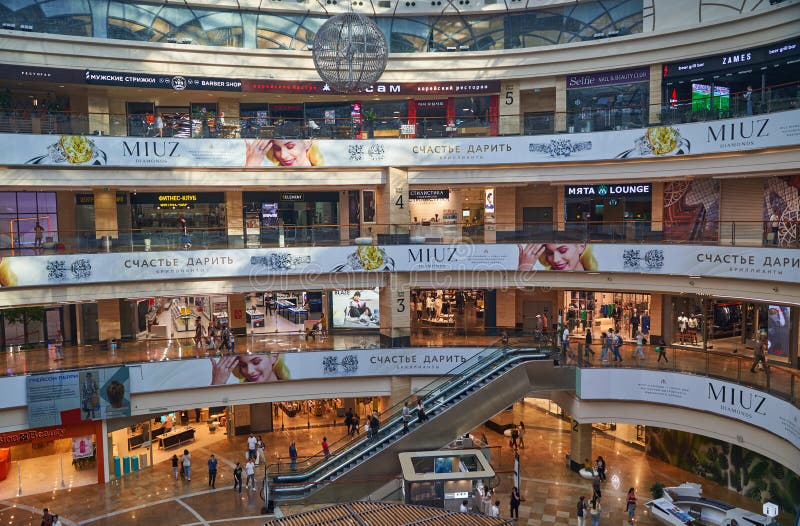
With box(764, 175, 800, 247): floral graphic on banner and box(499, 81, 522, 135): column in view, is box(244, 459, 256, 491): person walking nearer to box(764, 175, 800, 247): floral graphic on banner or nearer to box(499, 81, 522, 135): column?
box(499, 81, 522, 135): column

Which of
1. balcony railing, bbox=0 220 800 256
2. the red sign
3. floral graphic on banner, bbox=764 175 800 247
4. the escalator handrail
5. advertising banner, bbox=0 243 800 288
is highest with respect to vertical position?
the red sign

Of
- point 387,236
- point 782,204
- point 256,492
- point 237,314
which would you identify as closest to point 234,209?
point 237,314

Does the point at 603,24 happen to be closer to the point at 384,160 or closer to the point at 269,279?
the point at 384,160

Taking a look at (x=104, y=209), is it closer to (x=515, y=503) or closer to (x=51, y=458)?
(x=51, y=458)

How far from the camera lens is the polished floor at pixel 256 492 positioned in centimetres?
2097

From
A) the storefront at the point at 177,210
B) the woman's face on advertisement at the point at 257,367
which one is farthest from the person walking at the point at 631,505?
the storefront at the point at 177,210

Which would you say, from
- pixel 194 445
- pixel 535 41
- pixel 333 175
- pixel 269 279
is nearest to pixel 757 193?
pixel 535 41

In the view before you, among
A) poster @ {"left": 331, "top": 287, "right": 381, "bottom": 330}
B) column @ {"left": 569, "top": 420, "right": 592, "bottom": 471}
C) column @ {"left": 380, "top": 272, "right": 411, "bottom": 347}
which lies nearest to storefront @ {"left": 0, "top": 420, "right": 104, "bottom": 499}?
poster @ {"left": 331, "top": 287, "right": 381, "bottom": 330}

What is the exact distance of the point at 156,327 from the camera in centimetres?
2898

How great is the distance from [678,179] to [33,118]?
967 inches

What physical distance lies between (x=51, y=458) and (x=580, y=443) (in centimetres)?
2072

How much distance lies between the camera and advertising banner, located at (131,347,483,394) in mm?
24391

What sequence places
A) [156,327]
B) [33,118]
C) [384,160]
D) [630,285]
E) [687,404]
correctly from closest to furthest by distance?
[687,404] < [33,118] < [630,285] < [384,160] < [156,327]

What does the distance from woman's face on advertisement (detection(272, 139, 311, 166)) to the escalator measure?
1055 centimetres
